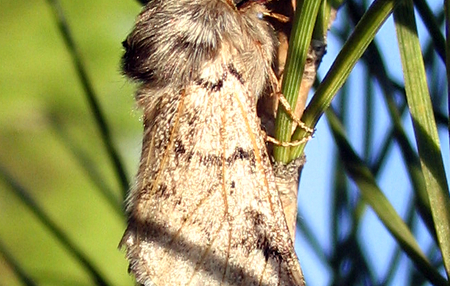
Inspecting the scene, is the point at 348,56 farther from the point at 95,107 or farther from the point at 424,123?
the point at 95,107

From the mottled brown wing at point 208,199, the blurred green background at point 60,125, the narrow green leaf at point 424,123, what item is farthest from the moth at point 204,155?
the blurred green background at point 60,125

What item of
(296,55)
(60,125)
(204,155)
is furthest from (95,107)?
(60,125)

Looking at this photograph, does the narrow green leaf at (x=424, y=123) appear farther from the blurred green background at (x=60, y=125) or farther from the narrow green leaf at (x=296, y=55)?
the blurred green background at (x=60, y=125)

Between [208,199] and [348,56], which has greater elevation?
[348,56]

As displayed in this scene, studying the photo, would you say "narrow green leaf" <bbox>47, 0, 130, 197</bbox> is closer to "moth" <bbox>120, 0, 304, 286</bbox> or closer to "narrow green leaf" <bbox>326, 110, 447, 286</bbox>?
"moth" <bbox>120, 0, 304, 286</bbox>

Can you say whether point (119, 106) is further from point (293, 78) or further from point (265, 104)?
point (293, 78)

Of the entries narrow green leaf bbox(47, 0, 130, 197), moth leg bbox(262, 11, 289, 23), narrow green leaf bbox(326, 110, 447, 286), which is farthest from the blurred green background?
narrow green leaf bbox(326, 110, 447, 286)

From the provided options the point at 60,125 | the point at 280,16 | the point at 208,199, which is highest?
the point at 280,16
